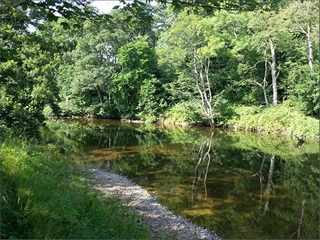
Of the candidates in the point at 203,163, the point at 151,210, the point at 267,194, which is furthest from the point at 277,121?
the point at 151,210

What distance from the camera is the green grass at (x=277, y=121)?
765 inches

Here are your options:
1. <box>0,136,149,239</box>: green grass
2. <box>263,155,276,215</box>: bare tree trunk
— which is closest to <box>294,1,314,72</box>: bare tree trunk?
<box>263,155,276,215</box>: bare tree trunk

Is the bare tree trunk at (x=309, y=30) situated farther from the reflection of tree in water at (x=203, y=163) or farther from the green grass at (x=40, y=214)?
the green grass at (x=40, y=214)

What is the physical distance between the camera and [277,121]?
22.2 m

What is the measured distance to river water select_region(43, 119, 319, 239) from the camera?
290 inches

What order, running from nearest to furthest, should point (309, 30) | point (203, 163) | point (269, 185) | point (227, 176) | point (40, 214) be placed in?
point (40, 214) → point (269, 185) → point (227, 176) → point (203, 163) → point (309, 30)

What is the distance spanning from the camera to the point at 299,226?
23.2ft

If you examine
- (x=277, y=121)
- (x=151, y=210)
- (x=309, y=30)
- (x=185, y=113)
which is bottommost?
(x=151, y=210)

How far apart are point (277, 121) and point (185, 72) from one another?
9820mm

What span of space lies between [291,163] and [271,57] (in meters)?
14.6

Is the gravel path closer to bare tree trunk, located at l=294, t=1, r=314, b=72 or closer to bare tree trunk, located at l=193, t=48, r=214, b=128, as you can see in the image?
bare tree trunk, located at l=294, t=1, r=314, b=72

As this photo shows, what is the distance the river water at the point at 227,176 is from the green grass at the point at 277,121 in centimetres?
150

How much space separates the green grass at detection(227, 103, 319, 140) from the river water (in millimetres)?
1495

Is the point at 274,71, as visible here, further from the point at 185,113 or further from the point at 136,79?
the point at 136,79
